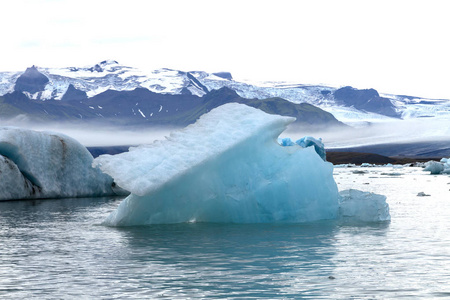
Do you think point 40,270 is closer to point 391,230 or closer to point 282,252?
point 282,252

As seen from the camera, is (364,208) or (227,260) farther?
(364,208)

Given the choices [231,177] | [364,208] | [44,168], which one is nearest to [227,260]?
[231,177]

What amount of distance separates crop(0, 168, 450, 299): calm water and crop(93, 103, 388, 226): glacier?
24.6 inches

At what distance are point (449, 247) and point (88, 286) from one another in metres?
7.26

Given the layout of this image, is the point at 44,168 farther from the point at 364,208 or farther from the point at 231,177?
the point at 364,208

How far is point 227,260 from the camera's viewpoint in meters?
11.4

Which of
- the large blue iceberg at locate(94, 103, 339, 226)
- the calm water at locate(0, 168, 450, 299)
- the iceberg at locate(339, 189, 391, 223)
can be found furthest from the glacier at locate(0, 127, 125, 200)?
the iceberg at locate(339, 189, 391, 223)

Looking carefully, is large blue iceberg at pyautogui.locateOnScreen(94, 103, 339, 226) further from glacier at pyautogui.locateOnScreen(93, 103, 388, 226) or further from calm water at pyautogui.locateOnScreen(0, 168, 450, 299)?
calm water at pyautogui.locateOnScreen(0, 168, 450, 299)

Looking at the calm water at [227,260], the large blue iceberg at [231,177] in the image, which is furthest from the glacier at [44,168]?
the large blue iceberg at [231,177]

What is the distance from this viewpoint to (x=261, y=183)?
16.8 m

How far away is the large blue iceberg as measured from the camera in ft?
51.8

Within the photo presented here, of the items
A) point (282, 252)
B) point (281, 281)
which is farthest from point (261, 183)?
point (281, 281)

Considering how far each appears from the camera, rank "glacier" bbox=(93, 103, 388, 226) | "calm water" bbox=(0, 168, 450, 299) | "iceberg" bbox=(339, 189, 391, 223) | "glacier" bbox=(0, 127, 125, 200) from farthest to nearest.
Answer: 1. "glacier" bbox=(0, 127, 125, 200)
2. "iceberg" bbox=(339, 189, 391, 223)
3. "glacier" bbox=(93, 103, 388, 226)
4. "calm water" bbox=(0, 168, 450, 299)

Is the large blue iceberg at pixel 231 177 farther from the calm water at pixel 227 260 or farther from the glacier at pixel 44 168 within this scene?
the glacier at pixel 44 168
